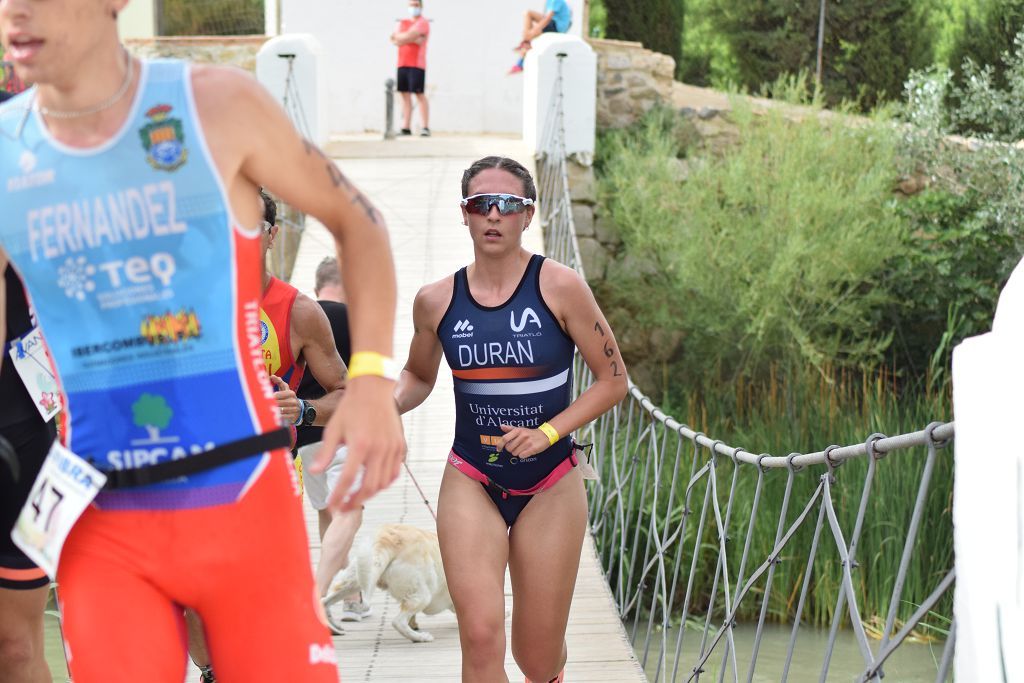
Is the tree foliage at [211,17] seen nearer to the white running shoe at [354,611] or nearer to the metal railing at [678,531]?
the metal railing at [678,531]

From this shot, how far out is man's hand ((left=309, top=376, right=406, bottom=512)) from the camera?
1871mm

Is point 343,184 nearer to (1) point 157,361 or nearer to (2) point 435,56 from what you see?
(1) point 157,361

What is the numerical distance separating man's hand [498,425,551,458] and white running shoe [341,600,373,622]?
2.56 metres

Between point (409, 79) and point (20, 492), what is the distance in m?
13.4

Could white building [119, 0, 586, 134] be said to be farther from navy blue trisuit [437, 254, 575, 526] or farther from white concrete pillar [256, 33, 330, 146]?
navy blue trisuit [437, 254, 575, 526]

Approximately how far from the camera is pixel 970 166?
46.6 feet

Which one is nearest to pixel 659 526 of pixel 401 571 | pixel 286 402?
pixel 401 571

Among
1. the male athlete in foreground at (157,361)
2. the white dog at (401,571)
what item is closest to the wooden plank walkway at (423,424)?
the white dog at (401,571)

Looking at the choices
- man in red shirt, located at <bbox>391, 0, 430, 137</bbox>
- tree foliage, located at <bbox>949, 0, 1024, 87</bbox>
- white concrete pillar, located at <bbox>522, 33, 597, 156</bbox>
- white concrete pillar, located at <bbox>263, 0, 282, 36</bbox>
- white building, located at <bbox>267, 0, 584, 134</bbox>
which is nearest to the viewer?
white concrete pillar, located at <bbox>522, 33, 597, 156</bbox>

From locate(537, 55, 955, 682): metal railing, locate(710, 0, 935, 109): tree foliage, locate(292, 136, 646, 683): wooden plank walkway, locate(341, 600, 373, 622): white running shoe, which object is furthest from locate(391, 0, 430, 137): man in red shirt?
→ locate(341, 600, 373, 622): white running shoe

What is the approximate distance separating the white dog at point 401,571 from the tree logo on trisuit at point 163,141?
3.77 meters

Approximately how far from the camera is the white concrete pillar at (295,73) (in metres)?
13.8

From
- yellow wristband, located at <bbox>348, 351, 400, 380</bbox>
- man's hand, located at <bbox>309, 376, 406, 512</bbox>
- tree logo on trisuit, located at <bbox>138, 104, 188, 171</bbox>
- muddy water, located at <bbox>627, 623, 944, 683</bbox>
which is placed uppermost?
A: tree logo on trisuit, located at <bbox>138, 104, 188, 171</bbox>

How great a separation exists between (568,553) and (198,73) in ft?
6.91
